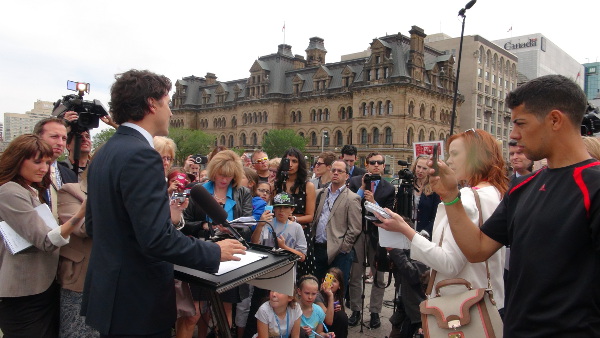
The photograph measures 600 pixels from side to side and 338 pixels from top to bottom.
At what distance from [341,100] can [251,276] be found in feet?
188

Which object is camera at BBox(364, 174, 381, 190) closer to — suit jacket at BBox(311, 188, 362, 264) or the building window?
suit jacket at BBox(311, 188, 362, 264)

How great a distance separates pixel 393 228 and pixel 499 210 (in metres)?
0.75

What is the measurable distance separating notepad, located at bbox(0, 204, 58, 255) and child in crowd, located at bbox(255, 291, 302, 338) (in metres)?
2.33

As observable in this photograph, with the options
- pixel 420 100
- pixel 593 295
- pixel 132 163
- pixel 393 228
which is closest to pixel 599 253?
pixel 593 295

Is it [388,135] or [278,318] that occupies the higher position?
[388,135]

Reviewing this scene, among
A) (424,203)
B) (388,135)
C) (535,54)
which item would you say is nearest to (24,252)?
(424,203)

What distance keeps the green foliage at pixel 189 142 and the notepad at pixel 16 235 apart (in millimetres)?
63280

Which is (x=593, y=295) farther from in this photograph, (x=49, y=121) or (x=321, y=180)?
(x=321, y=180)

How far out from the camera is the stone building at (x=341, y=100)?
51.7 meters

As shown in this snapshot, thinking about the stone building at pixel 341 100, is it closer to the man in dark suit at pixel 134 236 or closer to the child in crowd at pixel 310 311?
the child in crowd at pixel 310 311

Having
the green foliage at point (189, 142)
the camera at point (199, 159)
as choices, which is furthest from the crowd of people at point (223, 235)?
the green foliage at point (189, 142)

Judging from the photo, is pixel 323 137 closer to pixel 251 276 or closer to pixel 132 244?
pixel 251 276

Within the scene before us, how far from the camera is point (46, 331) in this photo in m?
3.41

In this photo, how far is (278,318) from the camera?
14.5ft
